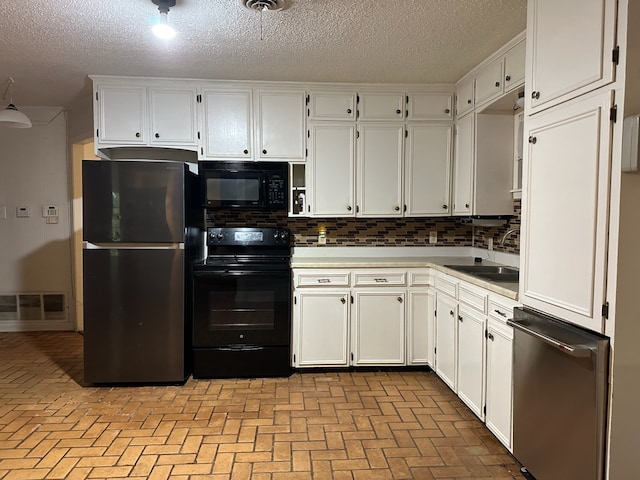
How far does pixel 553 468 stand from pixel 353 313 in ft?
5.77

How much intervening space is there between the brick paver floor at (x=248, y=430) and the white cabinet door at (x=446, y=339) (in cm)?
14

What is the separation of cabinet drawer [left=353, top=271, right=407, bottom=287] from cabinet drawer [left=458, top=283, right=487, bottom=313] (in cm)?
62

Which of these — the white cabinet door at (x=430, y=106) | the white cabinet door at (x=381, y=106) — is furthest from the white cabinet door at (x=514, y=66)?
the white cabinet door at (x=381, y=106)

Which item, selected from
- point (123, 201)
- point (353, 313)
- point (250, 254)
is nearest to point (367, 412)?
point (353, 313)

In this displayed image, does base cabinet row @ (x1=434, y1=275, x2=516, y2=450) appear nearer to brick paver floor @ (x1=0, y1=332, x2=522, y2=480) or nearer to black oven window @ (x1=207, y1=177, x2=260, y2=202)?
brick paver floor @ (x1=0, y1=332, x2=522, y2=480)

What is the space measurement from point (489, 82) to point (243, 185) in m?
1.96

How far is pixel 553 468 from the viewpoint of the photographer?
1.76m

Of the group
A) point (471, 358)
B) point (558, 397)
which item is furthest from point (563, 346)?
point (471, 358)

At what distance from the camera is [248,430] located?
2473 millimetres

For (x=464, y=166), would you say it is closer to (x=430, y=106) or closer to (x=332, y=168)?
(x=430, y=106)

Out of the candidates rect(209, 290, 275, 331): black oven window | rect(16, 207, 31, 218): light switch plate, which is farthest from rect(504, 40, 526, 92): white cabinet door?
rect(16, 207, 31, 218): light switch plate

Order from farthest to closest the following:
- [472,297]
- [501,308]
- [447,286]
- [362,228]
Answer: [362,228] → [447,286] → [472,297] → [501,308]

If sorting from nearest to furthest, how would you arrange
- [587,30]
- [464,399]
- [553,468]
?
[587,30], [553,468], [464,399]

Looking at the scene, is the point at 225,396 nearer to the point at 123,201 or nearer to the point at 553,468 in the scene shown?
the point at 123,201
